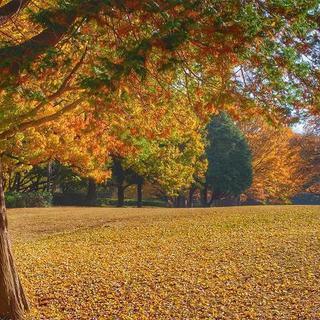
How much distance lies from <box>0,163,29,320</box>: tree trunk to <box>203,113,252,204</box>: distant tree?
3345 cm

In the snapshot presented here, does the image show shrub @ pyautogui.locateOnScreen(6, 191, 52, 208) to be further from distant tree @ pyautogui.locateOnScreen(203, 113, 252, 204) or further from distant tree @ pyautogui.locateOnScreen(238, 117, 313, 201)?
distant tree @ pyautogui.locateOnScreen(238, 117, 313, 201)

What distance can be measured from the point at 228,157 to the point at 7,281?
34093 millimetres

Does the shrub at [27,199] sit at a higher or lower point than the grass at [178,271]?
higher

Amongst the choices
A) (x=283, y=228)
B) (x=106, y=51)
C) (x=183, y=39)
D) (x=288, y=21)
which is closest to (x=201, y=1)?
(x=183, y=39)

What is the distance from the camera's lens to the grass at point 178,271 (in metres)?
6.54

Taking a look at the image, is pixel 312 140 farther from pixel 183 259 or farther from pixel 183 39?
pixel 183 39

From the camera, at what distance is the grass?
6.54 meters

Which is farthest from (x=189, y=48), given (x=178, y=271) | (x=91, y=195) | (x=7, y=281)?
(x=91, y=195)

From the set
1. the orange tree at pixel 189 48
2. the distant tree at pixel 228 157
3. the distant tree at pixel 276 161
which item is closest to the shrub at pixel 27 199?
the distant tree at pixel 228 157

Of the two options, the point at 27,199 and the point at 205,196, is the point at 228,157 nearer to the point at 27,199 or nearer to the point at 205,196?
the point at 205,196

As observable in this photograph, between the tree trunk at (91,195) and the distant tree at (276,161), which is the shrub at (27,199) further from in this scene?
the distant tree at (276,161)

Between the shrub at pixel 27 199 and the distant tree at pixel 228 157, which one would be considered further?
the distant tree at pixel 228 157

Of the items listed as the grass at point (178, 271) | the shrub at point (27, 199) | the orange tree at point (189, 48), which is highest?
the orange tree at point (189, 48)

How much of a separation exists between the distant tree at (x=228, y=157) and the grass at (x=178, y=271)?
24.7m
